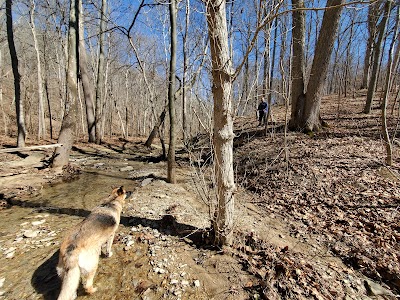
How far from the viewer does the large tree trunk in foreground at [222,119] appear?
2.86 m

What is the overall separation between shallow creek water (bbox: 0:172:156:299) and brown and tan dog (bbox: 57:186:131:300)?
37cm

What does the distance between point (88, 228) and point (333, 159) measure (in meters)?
7.13

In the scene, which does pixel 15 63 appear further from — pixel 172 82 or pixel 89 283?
pixel 89 283

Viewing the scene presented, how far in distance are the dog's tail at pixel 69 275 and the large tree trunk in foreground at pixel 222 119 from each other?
1.95m

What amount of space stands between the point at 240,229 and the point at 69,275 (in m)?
2.79

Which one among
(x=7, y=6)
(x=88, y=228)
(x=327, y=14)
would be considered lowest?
(x=88, y=228)

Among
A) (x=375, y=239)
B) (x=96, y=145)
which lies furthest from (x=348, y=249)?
(x=96, y=145)

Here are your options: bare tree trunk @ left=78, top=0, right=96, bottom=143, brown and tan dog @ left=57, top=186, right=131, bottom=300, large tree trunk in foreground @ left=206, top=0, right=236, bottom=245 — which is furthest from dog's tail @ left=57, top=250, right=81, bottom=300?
bare tree trunk @ left=78, top=0, right=96, bottom=143

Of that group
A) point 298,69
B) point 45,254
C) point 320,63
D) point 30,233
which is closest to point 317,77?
point 320,63

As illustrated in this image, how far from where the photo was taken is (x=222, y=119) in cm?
308

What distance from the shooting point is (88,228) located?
290 centimetres

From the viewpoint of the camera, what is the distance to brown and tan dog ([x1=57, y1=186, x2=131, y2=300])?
A: 2482 mm

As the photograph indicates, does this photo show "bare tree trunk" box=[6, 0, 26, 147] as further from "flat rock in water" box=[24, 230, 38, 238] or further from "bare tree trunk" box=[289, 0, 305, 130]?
Answer: "bare tree trunk" box=[289, 0, 305, 130]

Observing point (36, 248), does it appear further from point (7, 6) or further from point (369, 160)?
point (7, 6)
